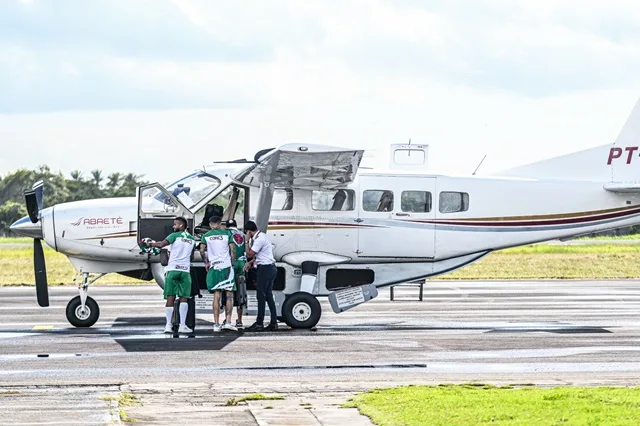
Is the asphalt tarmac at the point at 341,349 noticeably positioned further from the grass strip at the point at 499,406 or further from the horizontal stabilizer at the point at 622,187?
the horizontal stabilizer at the point at 622,187

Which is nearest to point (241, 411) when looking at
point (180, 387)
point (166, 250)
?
point (180, 387)

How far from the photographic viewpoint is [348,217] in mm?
18750

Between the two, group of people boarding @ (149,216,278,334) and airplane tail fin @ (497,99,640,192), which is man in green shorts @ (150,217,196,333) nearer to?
group of people boarding @ (149,216,278,334)

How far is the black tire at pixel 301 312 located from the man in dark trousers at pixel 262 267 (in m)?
0.31

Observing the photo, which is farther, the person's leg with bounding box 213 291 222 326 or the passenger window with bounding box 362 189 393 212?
the passenger window with bounding box 362 189 393 212

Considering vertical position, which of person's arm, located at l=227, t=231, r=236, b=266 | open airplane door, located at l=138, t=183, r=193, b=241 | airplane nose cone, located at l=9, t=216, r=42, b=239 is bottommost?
person's arm, located at l=227, t=231, r=236, b=266

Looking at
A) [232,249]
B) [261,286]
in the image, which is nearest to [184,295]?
[232,249]

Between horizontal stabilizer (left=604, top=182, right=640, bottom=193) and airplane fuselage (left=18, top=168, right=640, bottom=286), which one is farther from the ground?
horizontal stabilizer (left=604, top=182, right=640, bottom=193)

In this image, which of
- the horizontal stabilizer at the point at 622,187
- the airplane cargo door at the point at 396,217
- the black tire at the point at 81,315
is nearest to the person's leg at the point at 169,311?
the black tire at the point at 81,315

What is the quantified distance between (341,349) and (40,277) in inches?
251

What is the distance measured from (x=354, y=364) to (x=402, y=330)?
449 centimetres

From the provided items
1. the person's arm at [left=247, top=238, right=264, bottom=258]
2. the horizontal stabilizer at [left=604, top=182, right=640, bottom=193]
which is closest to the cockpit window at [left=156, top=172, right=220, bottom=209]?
the person's arm at [left=247, top=238, right=264, bottom=258]

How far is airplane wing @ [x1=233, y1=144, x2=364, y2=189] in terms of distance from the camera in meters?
16.1

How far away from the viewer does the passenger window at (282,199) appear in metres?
18.6
